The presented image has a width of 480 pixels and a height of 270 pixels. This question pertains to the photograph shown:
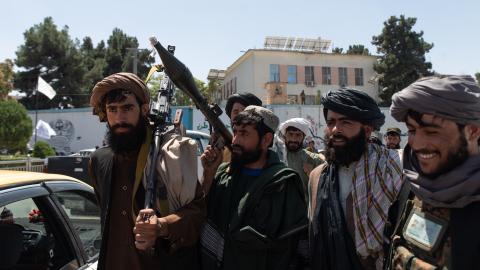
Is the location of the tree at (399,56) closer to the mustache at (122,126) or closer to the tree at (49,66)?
the tree at (49,66)

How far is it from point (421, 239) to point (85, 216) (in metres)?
2.47

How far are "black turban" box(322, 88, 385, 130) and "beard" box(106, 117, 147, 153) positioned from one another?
105cm

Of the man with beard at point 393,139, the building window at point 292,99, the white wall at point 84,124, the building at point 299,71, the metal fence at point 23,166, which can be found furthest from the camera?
the building at point 299,71

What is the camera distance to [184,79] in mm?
2471

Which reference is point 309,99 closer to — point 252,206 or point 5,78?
point 5,78

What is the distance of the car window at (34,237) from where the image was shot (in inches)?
96.7

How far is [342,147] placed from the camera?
92.3 inches

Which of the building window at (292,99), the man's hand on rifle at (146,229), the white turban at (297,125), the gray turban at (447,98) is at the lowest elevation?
the man's hand on rifle at (146,229)

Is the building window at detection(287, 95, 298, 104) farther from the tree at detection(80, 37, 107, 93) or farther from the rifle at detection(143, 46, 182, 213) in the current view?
the rifle at detection(143, 46, 182, 213)

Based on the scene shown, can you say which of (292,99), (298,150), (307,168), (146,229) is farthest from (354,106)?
(292,99)

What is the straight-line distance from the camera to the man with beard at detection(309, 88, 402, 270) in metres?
2.14

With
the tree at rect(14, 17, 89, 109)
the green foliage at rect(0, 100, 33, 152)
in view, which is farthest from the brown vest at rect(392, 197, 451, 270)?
the tree at rect(14, 17, 89, 109)

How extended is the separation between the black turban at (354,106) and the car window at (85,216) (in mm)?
1803

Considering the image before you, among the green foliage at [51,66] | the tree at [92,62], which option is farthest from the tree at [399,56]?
the tree at [92,62]
